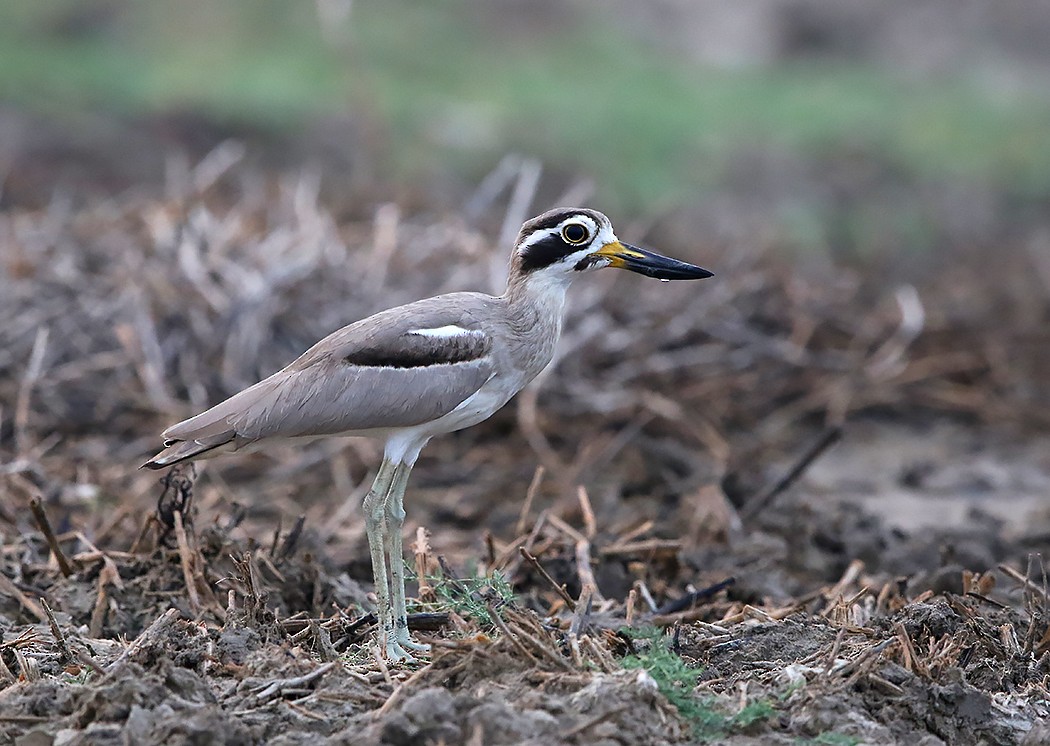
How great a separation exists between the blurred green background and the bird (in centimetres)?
727

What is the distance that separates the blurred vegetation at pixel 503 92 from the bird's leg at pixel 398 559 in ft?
28.2

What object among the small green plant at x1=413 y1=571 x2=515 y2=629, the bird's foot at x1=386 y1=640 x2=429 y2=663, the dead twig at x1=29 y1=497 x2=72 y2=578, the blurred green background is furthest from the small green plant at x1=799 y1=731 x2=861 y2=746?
the blurred green background

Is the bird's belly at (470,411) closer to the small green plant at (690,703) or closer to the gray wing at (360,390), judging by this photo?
the gray wing at (360,390)

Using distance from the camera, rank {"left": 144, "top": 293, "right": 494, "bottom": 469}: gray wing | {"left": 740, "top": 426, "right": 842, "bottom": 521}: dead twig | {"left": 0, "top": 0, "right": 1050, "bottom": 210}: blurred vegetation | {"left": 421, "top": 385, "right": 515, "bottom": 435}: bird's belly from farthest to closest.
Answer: {"left": 0, "top": 0, "right": 1050, "bottom": 210}: blurred vegetation → {"left": 740, "top": 426, "right": 842, "bottom": 521}: dead twig → {"left": 421, "top": 385, "right": 515, "bottom": 435}: bird's belly → {"left": 144, "top": 293, "right": 494, "bottom": 469}: gray wing

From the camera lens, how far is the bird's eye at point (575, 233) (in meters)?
5.34

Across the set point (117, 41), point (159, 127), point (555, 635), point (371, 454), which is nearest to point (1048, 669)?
point (555, 635)

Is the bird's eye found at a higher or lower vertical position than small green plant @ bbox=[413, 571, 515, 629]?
higher

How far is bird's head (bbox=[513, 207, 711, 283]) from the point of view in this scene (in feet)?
17.5

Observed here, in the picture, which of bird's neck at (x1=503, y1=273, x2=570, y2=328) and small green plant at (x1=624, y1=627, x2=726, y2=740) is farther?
bird's neck at (x1=503, y1=273, x2=570, y2=328)

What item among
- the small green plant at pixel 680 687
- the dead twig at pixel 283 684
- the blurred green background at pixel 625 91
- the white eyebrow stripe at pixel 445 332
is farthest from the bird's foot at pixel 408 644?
the blurred green background at pixel 625 91

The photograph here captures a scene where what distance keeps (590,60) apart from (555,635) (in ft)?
57.8

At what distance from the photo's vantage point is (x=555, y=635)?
4.77 meters

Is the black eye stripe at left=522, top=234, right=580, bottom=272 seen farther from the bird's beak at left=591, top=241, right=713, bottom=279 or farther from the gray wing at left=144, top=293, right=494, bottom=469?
the gray wing at left=144, top=293, right=494, bottom=469

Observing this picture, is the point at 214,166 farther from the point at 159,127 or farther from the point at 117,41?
the point at 117,41
